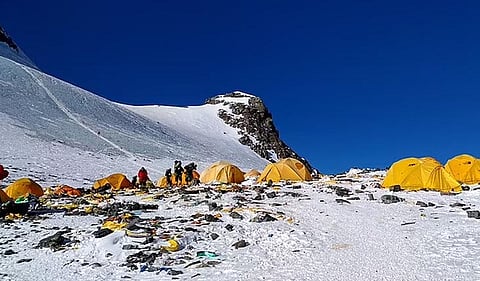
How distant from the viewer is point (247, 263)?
1089cm

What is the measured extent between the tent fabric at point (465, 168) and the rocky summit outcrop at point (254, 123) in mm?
77437

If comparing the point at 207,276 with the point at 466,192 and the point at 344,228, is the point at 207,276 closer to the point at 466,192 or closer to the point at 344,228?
the point at 344,228

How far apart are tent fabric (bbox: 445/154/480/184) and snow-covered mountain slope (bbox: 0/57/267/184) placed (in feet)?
106

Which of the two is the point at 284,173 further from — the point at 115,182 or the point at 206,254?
the point at 206,254

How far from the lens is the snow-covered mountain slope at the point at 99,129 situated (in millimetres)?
58125

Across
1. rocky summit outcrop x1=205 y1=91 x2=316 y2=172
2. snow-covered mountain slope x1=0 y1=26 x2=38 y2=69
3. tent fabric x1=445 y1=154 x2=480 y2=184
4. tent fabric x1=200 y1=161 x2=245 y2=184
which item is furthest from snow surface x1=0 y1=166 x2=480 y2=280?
snow-covered mountain slope x1=0 y1=26 x2=38 y2=69

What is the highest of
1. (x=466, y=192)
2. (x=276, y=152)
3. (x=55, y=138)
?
(x=276, y=152)

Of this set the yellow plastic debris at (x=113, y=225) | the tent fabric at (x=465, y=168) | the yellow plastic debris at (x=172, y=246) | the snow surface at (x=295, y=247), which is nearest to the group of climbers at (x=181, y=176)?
the snow surface at (x=295, y=247)

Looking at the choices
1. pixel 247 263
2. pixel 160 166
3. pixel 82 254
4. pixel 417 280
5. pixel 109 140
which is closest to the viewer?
pixel 417 280

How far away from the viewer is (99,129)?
71688 mm

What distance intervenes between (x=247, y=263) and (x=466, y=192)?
47.8 ft

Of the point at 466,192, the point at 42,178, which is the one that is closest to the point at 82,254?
the point at 466,192

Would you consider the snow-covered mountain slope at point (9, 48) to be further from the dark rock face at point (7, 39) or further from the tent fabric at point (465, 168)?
the tent fabric at point (465, 168)


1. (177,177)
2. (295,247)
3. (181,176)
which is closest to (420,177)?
(295,247)
